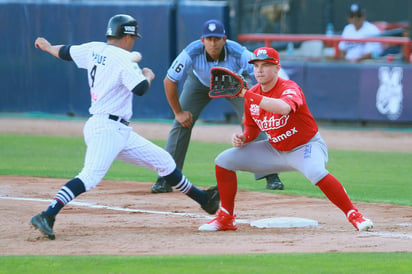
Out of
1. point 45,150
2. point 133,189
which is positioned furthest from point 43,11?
point 133,189

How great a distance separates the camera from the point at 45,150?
40.5ft

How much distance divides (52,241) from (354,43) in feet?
35.5

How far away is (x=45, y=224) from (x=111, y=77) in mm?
1227

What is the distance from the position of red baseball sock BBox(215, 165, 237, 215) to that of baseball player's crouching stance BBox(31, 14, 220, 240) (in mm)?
540

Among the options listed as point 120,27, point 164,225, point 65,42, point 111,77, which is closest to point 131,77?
point 111,77

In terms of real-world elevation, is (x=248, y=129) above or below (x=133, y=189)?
above

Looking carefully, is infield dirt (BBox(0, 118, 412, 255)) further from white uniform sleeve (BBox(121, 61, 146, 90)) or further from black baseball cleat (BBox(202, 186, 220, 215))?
white uniform sleeve (BBox(121, 61, 146, 90))

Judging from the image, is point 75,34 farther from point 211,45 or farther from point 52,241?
point 52,241

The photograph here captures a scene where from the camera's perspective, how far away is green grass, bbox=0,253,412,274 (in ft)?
15.8

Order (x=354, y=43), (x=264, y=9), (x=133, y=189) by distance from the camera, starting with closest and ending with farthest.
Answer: (x=133, y=189) → (x=354, y=43) → (x=264, y=9)

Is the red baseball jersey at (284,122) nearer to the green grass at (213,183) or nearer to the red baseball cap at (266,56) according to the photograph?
the red baseball cap at (266,56)

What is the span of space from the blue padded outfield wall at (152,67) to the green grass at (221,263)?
10177mm

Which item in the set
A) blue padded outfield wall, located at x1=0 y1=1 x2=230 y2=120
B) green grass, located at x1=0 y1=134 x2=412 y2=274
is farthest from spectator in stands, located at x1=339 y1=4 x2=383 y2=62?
green grass, located at x1=0 y1=134 x2=412 y2=274

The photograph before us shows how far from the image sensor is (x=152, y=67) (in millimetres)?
16672
